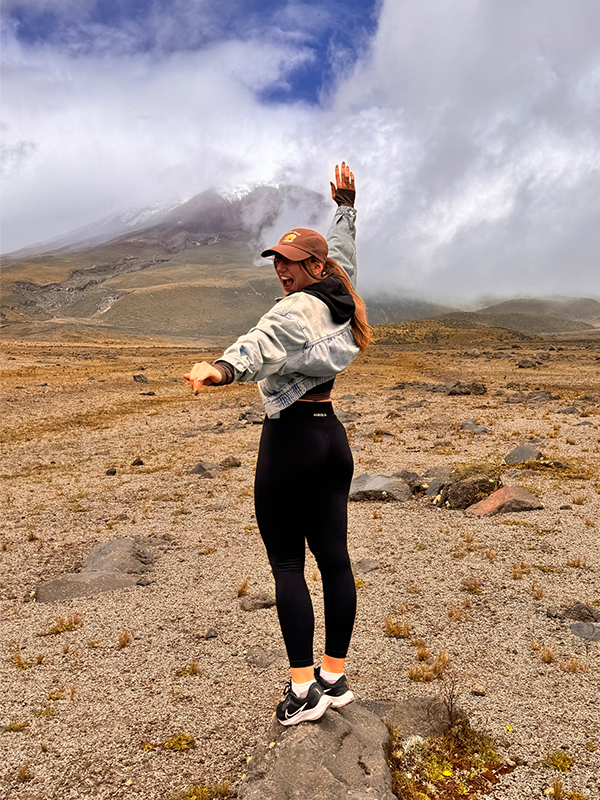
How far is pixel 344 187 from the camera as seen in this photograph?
4.12 metres

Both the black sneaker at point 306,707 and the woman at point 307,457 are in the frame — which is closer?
the woman at point 307,457

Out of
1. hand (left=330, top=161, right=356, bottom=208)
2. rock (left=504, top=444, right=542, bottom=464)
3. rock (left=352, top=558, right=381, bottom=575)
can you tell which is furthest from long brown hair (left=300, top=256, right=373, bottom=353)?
rock (left=504, top=444, right=542, bottom=464)

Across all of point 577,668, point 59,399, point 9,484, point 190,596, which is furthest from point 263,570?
point 59,399

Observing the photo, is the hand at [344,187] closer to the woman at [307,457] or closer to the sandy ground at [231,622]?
the woman at [307,457]

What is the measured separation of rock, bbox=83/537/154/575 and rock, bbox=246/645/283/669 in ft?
9.17

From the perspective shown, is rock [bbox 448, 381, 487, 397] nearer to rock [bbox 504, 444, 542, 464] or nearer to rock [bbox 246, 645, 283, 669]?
rock [bbox 504, 444, 542, 464]

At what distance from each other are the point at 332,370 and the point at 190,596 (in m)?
4.66

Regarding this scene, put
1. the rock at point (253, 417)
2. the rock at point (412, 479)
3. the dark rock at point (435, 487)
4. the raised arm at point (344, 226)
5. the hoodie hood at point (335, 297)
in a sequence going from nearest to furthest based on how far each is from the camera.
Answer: the hoodie hood at point (335, 297) < the raised arm at point (344, 226) < the dark rock at point (435, 487) < the rock at point (412, 479) < the rock at point (253, 417)

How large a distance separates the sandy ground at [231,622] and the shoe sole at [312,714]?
2.31 ft

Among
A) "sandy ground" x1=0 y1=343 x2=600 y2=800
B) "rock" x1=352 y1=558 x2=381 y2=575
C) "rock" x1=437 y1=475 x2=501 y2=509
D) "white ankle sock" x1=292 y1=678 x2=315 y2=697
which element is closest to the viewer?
"white ankle sock" x1=292 y1=678 x2=315 y2=697

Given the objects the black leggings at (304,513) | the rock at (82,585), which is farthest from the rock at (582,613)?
the rock at (82,585)

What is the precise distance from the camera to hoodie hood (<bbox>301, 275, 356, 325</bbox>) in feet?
10.1

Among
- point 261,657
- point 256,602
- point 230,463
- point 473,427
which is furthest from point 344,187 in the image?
point 473,427

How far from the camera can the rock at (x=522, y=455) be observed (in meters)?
12.3
